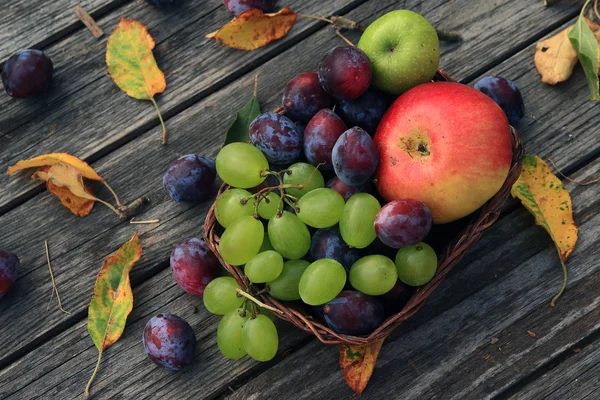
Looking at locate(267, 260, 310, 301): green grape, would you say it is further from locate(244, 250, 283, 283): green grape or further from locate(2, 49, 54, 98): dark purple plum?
locate(2, 49, 54, 98): dark purple plum

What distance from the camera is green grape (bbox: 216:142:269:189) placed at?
42.3 inches

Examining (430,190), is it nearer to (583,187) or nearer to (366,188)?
(366,188)

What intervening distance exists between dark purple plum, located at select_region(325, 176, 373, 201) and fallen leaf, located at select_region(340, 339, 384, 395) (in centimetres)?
31

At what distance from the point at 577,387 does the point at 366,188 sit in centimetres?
58

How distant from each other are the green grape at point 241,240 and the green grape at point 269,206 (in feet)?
0.11

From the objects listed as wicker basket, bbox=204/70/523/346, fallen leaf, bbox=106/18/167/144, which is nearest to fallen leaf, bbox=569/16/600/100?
wicker basket, bbox=204/70/523/346

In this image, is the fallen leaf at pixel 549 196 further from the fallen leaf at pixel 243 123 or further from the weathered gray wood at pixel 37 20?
the weathered gray wood at pixel 37 20

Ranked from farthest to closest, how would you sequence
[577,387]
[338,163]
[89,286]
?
[89,286] → [577,387] → [338,163]

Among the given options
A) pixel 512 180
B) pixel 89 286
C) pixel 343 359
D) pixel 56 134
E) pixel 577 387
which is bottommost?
pixel 577 387

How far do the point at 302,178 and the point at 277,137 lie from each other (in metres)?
0.09

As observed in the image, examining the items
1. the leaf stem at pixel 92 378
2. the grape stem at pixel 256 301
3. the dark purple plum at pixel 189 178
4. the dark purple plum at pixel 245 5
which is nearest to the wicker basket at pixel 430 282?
the grape stem at pixel 256 301

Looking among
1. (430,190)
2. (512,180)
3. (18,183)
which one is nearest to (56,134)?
(18,183)

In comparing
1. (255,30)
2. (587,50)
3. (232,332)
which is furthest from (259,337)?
(587,50)

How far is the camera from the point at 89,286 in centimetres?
132
